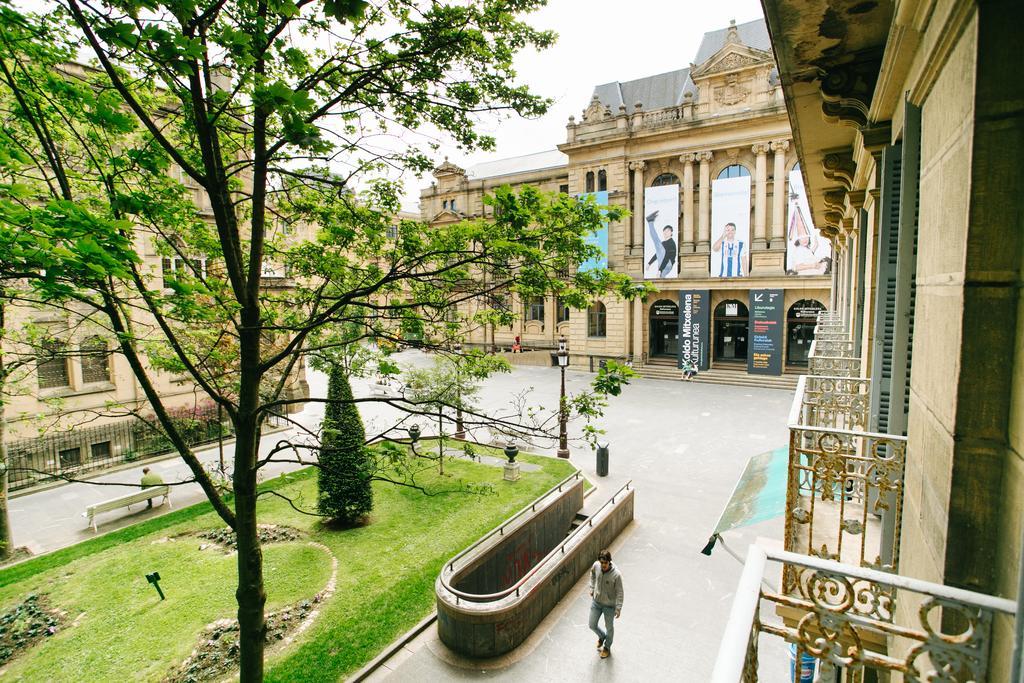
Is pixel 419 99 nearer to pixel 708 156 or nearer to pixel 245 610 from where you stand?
pixel 245 610

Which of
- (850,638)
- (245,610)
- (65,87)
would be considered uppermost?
(65,87)

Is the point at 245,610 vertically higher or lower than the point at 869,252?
lower

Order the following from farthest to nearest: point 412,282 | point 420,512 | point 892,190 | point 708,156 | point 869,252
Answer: point 708,156, point 420,512, point 412,282, point 869,252, point 892,190

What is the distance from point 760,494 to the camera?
752 centimetres

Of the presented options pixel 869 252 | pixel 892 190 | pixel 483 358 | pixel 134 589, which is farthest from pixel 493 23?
pixel 134 589

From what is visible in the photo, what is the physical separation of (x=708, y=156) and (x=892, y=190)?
31507mm

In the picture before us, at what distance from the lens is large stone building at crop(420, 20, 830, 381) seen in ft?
101

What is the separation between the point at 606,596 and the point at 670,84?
129 feet

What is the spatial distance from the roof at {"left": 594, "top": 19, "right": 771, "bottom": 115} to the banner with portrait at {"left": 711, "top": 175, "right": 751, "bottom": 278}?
30.3ft

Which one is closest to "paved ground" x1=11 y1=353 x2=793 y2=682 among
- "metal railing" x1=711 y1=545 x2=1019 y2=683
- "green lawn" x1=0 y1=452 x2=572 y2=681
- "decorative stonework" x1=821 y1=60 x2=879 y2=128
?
"green lawn" x1=0 y1=452 x2=572 y2=681

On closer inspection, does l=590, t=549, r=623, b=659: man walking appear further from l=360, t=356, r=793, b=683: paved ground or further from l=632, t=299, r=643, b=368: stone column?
l=632, t=299, r=643, b=368: stone column

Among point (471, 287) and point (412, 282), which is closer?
point (471, 287)

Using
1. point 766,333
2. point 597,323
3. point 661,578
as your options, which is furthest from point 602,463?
point 597,323

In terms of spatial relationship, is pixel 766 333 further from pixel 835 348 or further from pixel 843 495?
pixel 843 495
